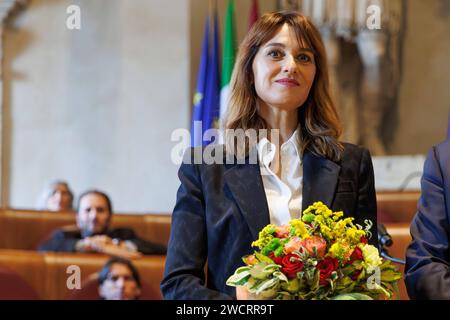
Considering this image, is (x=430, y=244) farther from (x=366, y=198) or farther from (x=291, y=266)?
(x=291, y=266)

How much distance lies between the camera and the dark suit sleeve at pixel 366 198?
223 centimetres

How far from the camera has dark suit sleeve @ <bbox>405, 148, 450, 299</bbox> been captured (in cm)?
202

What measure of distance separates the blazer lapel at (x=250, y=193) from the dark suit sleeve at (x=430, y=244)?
0.37 metres

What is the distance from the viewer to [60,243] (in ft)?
21.1

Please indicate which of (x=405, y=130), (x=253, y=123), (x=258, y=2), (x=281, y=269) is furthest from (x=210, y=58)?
(x=281, y=269)

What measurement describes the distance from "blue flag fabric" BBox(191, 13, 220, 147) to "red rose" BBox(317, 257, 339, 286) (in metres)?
6.55

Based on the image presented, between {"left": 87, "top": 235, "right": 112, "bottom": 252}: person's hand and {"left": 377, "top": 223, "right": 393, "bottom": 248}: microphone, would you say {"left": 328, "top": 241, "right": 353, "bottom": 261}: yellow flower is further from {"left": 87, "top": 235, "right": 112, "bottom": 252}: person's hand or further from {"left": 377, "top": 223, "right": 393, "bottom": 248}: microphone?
{"left": 87, "top": 235, "right": 112, "bottom": 252}: person's hand

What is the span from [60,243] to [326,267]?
15.9 ft

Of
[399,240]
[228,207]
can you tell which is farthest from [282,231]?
[399,240]

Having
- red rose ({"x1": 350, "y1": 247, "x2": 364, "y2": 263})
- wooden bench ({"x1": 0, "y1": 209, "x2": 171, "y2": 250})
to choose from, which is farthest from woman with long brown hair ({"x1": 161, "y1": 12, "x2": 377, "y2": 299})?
wooden bench ({"x1": 0, "y1": 209, "x2": 171, "y2": 250})

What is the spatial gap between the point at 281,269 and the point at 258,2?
809 cm

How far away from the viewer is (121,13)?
31.7 feet

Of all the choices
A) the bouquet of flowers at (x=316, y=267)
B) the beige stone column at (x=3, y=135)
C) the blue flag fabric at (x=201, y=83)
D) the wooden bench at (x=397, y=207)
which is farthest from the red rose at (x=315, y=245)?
the beige stone column at (x=3, y=135)
